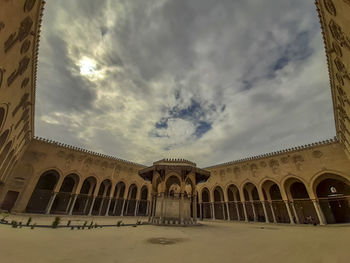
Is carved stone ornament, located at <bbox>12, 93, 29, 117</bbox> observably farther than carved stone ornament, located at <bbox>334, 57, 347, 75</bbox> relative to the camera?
Yes

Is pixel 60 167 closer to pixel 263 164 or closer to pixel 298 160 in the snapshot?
pixel 263 164

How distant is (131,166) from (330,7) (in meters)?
30.7

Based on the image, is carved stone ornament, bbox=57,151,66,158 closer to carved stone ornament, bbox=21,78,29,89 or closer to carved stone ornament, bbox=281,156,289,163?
carved stone ornament, bbox=21,78,29,89

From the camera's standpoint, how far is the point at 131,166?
1201 inches

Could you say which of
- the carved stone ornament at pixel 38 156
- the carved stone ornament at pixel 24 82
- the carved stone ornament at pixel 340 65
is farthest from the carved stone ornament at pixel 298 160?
the carved stone ornament at pixel 38 156

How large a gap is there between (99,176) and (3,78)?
20.0m

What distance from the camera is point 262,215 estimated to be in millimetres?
26391

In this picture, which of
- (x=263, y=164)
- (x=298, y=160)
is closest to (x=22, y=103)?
(x=263, y=164)

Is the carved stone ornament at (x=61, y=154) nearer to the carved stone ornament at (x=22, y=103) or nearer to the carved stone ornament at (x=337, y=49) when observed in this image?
the carved stone ornament at (x=22, y=103)

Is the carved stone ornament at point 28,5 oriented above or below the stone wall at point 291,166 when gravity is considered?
above

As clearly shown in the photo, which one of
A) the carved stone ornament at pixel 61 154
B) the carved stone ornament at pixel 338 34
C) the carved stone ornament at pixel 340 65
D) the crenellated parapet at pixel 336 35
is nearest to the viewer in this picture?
the crenellated parapet at pixel 336 35

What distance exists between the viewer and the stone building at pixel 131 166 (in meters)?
8.35

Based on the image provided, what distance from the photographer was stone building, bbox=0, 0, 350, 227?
27.4ft

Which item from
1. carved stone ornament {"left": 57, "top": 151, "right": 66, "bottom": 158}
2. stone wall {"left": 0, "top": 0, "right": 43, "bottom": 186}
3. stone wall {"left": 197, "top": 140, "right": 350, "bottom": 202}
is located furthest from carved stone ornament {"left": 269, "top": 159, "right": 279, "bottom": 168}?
carved stone ornament {"left": 57, "top": 151, "right": 66, "bottom": 158}
